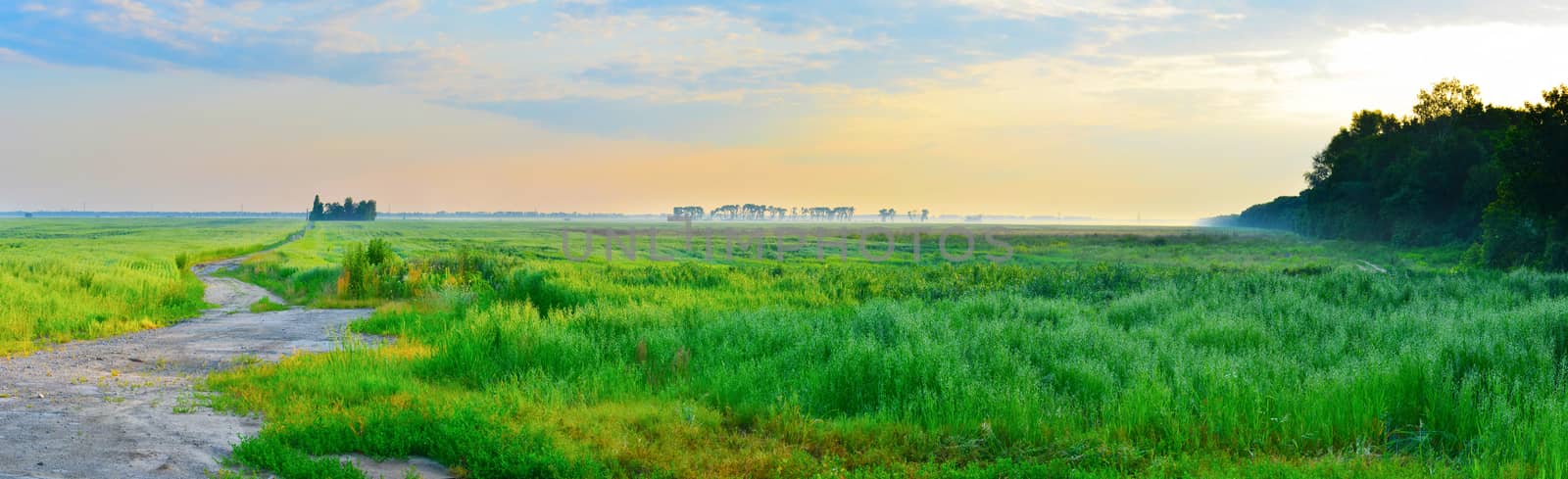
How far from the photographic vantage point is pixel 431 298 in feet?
78.7

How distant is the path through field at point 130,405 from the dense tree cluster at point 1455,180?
156ft

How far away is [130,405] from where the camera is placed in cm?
1063

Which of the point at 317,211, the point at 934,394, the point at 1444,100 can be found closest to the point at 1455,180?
the point at 1444,100

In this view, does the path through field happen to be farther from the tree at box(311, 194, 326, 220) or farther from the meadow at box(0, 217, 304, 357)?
the tree at box(311, 194, 326, 220)

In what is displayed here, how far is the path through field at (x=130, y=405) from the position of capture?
26.5ft

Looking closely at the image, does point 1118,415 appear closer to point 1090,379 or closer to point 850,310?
point 1090,379

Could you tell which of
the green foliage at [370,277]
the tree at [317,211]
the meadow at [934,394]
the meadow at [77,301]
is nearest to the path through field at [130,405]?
the meadow at [934,394]

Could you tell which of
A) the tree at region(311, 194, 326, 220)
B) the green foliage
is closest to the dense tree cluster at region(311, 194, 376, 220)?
the tree at region(311, 194, 326, 220)

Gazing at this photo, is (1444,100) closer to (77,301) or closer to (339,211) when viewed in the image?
(77,301)

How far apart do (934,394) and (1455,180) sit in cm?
6980

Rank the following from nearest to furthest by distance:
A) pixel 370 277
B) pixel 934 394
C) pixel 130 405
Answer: pixel 934 394, pixel 130 405, pixel 370 277

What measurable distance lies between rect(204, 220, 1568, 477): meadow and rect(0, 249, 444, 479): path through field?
51 cm

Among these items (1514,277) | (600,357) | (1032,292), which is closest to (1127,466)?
(600,357)

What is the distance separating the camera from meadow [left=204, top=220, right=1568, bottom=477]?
26.6 feet
